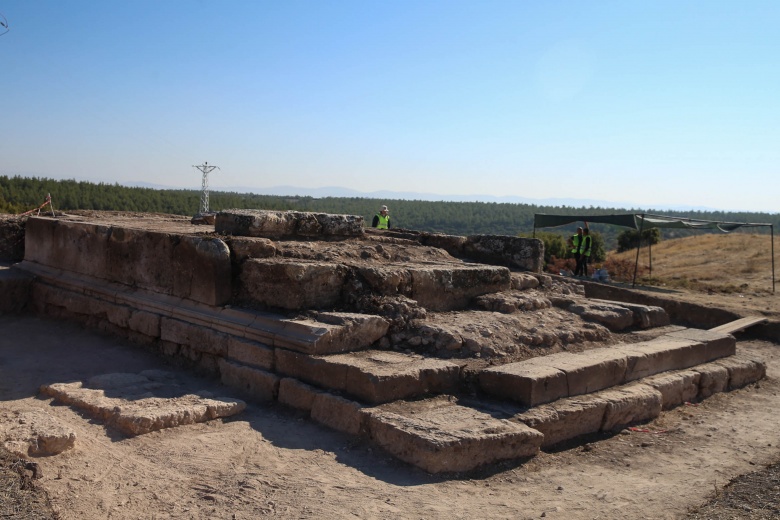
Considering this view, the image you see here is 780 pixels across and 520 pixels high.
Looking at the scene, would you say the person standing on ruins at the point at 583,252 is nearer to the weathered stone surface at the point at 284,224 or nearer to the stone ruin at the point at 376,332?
the stone ruin at the point at 376,332

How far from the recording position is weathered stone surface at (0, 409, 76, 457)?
12.9ft

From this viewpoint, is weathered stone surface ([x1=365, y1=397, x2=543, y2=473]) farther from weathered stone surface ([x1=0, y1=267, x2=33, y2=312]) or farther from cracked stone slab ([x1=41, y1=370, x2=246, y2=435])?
weathered stone surface ([x1=0, y1=267, x2=33, y2=312])

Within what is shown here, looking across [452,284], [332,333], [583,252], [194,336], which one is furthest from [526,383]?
[583,252]

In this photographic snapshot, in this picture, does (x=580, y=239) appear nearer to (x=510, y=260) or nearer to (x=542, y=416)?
(x=510, y=260)

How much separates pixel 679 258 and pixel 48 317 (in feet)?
61.8

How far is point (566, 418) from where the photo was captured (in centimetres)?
482

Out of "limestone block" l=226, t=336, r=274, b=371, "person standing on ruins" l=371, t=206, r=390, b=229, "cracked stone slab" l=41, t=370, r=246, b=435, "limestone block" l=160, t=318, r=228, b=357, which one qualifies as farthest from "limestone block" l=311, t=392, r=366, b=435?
"person standing on ruins" l=371, t=206, r=390, b=229

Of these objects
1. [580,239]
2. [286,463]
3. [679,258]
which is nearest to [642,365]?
[286,463]

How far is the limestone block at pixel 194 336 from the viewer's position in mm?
5727

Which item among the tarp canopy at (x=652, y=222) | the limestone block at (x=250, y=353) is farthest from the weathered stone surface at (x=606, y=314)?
the tarp canopy at (x=652, y=222)

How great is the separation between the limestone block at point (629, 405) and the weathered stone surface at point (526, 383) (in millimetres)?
406

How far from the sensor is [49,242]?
797 centimetres

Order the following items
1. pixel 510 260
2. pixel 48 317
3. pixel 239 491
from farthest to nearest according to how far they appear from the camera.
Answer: pixel 510 260 → pixel 48 317 → pixel 239 491

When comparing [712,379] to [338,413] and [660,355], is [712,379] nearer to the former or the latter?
[660,355]
